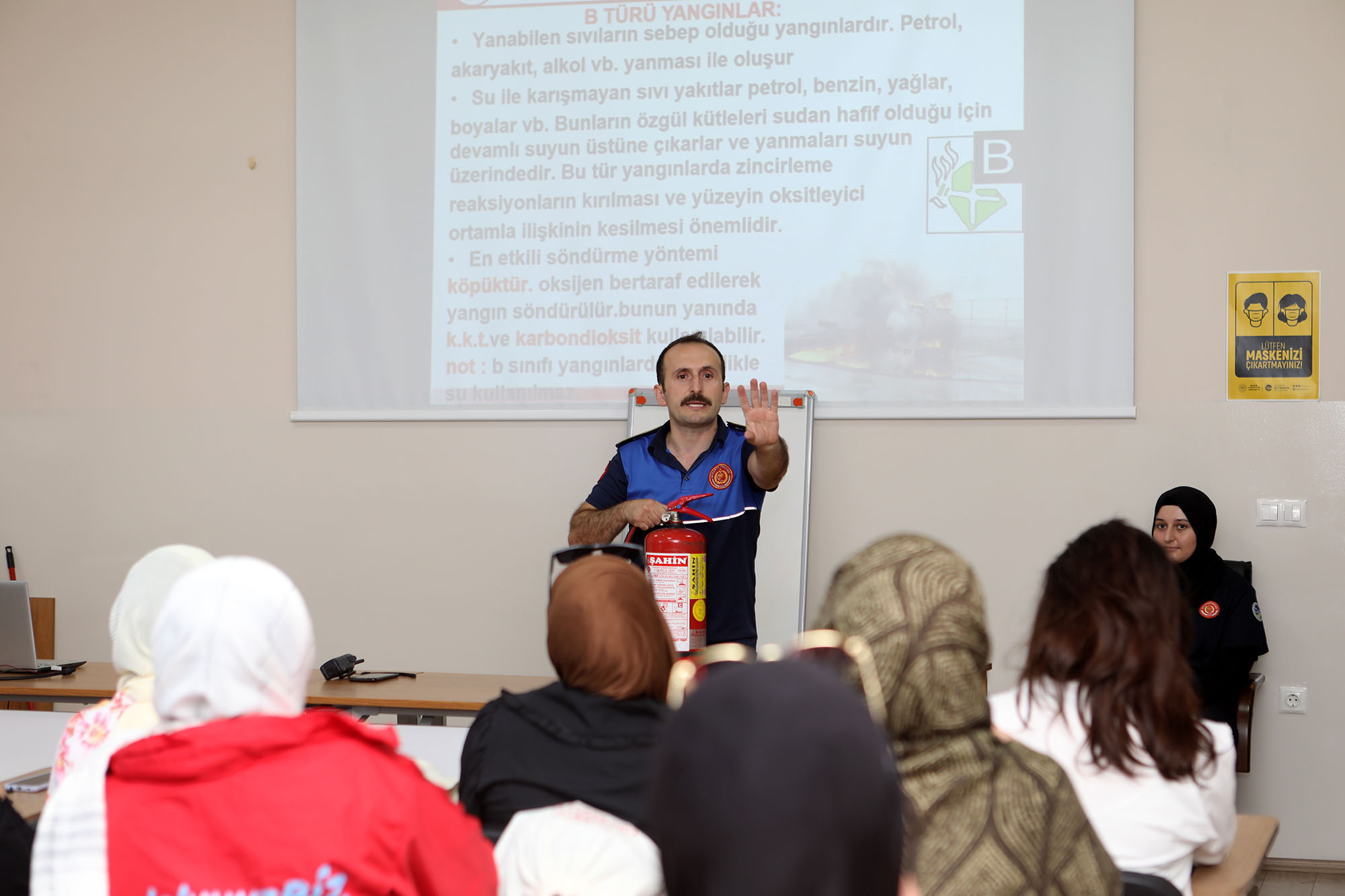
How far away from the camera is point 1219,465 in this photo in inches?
151

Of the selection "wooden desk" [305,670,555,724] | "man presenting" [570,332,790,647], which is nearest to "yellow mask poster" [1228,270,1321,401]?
"man presenting" [570,332,790,647]

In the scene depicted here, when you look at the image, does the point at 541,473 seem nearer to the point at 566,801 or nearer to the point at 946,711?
the point at 566,801

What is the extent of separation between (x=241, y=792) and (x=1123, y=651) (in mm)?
1176

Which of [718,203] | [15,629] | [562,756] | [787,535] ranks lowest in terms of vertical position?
[15,629]

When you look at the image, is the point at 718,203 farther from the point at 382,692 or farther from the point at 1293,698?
the point at 1293,698

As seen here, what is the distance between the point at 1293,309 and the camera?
150 inches

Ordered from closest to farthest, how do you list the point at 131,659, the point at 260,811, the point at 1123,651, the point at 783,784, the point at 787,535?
the point at 783,784 < the point at 260,811 < the point at 1123,651 < the point at 131,659 < the point at 787,535

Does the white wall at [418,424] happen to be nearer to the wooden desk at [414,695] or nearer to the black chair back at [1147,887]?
the wooden desk at [414,695]

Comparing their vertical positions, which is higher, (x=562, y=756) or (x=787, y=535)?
(x=787, y=535)

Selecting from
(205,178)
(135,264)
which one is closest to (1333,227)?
(205,178)

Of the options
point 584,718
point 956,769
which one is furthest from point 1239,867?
point 584,718

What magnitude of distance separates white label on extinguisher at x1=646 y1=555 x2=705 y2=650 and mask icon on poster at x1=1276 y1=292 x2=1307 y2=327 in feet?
8.04

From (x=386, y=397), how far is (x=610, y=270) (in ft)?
3.47

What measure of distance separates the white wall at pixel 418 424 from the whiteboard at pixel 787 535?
147mm
